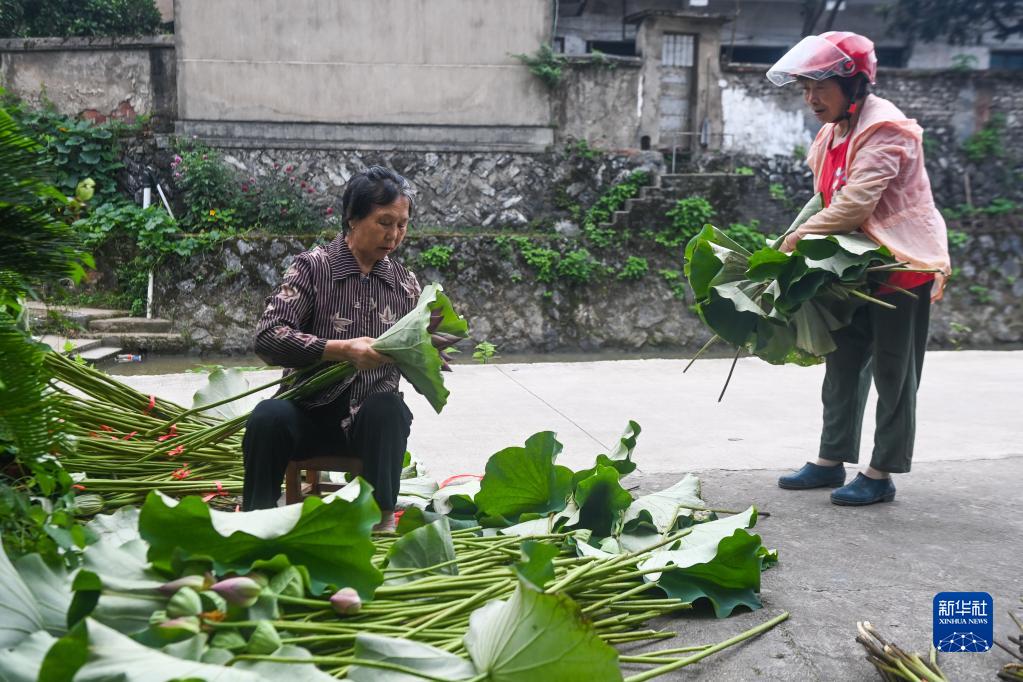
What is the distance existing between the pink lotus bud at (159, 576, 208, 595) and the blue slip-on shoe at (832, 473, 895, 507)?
210 centimetres

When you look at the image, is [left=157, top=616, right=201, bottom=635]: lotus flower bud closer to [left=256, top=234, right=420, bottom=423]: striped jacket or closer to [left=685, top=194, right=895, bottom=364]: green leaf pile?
[left=256, top=234, right=420, bottom=423]: striped jacket

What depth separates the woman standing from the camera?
2.70 meters

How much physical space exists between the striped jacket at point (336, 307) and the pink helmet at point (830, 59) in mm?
1330

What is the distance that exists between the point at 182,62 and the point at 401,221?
792 cm

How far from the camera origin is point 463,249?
9078 mm

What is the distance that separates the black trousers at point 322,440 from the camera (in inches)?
87.6

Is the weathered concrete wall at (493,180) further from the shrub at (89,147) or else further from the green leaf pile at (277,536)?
the green leaf pile at (277,536)

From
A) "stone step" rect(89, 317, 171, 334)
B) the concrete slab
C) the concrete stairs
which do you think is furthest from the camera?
"stone step" rect(89, 317, 171, 334)

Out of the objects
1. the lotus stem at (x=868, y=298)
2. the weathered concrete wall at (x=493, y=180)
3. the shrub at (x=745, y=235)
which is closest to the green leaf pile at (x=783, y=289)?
the lotus stem at (x=868, y=298)

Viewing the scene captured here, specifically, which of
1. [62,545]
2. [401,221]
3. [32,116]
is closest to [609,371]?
[401,221]

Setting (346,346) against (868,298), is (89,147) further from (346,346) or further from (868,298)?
(868,298)

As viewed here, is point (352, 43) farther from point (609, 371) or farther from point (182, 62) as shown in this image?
point (609, 371)

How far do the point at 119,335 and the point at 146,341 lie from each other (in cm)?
25

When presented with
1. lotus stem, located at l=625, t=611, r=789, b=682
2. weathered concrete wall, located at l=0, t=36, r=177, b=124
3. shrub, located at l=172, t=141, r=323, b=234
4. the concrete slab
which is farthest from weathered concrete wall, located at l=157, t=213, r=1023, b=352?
lotus stem, located at l=625, t=611, r=789, b=682
